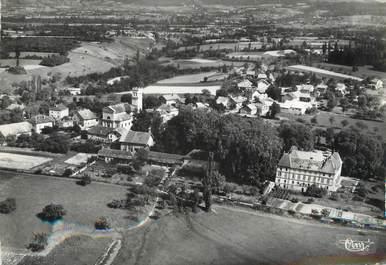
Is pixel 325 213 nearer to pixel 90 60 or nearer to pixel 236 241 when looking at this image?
pixel 236 241

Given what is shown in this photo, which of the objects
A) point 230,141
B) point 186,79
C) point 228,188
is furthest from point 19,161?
point 186,79

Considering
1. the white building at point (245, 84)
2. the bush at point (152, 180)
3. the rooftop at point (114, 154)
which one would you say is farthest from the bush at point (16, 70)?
the bush at point (152, 180)

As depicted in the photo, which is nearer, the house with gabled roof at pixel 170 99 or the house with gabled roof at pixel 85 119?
the house with gabled roof at pixel 85 119

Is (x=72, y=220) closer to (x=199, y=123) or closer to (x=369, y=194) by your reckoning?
(x=199, y=123)

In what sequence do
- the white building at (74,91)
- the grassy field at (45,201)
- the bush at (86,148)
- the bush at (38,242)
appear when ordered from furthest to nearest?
1. the white building at (74,91)
2. the bush at (86,148)
3. the grassy field at (45,201)
4. the bush at (38,242)

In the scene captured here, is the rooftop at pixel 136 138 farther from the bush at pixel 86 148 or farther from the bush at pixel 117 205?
the bush at pixel 117 205
